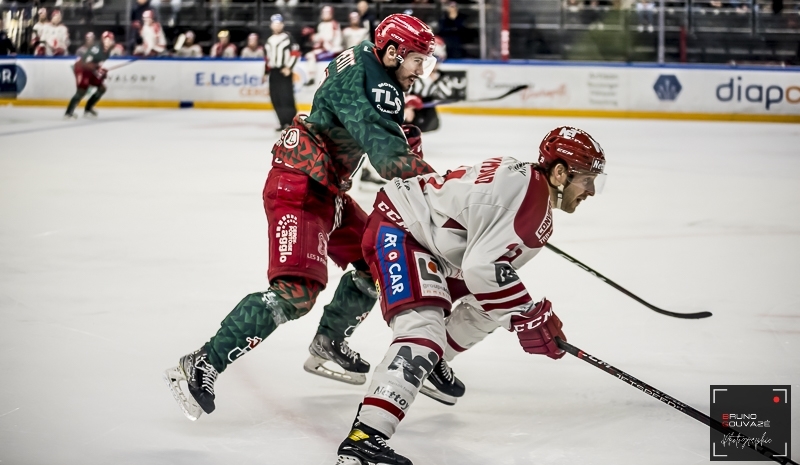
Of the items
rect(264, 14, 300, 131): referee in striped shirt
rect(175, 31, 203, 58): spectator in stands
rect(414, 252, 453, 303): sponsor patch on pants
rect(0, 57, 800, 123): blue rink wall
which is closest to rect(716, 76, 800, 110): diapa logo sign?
rect(0, 57, 800, 123): blue rink wall

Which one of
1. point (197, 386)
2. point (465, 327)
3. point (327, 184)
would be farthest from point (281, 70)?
point (197, 386)

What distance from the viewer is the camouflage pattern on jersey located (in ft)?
9.98

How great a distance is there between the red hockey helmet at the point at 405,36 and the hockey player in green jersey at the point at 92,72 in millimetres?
10368

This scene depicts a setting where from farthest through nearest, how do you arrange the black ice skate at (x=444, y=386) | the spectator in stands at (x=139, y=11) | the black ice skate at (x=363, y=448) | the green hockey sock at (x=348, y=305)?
the spectator in stands at (x=139, y=11) → the green hockey sock at (x=348, y=305) → the black ice skate at (x=444, y=386) → the black ice skate at (x=363, y=448)

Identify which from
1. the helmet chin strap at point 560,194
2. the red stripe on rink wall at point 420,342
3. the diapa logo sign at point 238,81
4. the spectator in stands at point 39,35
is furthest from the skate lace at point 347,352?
the spectator in stands at point 39,35

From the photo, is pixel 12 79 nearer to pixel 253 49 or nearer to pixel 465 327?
pixel 253 49

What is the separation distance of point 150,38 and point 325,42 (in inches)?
101

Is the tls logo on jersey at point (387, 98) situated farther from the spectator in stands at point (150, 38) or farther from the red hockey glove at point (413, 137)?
the spectator in stands at point (150, 38)

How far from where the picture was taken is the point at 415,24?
10.3 ft

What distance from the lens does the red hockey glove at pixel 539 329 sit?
2.71m

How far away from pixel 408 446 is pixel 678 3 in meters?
11.0

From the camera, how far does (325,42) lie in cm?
1362

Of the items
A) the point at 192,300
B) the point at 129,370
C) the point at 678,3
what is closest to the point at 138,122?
the point at 678,3

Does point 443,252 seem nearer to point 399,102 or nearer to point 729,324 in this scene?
point 399,102
